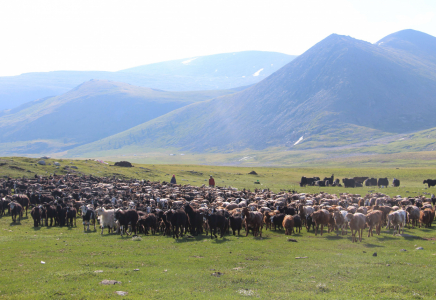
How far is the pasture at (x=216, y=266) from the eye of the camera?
13.3 metres

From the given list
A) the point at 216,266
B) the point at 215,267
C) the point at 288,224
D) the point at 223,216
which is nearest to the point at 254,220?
the point at 223,216

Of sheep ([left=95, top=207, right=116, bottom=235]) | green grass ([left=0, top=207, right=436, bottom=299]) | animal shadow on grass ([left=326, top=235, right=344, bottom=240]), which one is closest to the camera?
green grass ([left=0, top=207, right=436, bottom=299])

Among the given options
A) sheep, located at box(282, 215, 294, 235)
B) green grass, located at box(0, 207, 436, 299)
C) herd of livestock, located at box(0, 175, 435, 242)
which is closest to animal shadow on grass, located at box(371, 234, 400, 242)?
green grass, located at box(0, 207, 436, 299)

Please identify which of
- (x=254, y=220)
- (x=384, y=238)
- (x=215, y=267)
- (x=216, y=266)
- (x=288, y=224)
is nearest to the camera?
(x=215, y=267)

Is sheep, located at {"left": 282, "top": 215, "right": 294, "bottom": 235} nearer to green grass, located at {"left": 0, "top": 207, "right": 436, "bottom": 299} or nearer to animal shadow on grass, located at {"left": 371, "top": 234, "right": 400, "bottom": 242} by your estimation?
green grass, located at {"left": 0, "top": 207, "right": 436, "bottom": 299}

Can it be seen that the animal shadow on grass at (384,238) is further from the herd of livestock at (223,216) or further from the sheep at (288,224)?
the sheep at (288,224)

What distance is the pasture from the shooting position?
13344 millimetres

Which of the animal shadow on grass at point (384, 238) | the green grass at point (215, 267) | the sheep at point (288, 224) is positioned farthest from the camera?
the sheep at point (288, 224)

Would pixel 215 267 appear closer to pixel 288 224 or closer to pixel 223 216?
pixel 223 216

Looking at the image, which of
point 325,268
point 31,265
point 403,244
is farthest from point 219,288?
point 403,244

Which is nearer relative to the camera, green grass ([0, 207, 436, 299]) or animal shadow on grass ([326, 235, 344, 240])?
green grass ([0, 207, 436, 299])

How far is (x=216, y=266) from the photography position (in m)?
16.8

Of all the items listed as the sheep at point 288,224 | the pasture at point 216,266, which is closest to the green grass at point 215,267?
the pasture at point 216,266

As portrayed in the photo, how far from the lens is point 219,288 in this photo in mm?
13852
